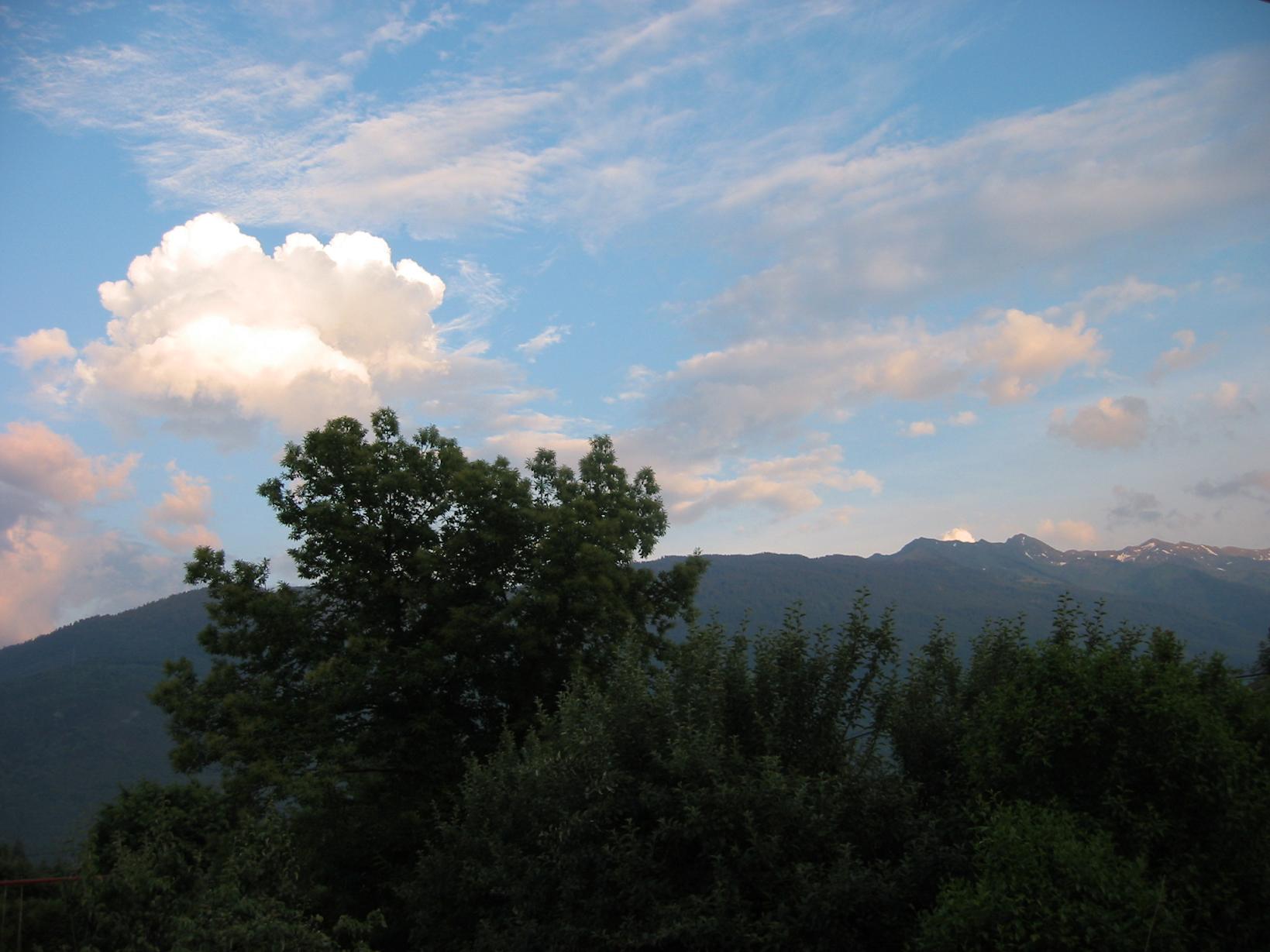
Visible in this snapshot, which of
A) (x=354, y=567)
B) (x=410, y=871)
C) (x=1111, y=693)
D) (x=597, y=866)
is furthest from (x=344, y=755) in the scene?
(x=1111, y=693)

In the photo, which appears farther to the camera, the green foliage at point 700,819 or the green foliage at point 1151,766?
the green foliage at point 700,819

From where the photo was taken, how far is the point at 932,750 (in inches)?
461

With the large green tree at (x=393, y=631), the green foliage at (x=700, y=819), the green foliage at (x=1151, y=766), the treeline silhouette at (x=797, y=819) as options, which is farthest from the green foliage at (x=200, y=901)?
the large green tree at (x=393, y=631)

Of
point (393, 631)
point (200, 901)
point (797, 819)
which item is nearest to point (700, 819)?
point (797, 819)

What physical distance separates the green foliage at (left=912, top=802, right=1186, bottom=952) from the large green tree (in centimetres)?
1437

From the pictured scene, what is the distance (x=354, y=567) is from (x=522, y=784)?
12.8m

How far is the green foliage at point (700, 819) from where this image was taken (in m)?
10.1

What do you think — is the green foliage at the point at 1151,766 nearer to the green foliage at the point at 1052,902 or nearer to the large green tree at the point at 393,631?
the green foliage at the point at 1052,902

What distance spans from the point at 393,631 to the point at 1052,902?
19.2 meters

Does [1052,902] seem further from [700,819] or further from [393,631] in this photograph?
[393,631]

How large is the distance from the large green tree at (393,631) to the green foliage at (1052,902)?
14366mm

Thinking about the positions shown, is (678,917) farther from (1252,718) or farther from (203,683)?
(203,683)

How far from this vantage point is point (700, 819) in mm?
10562

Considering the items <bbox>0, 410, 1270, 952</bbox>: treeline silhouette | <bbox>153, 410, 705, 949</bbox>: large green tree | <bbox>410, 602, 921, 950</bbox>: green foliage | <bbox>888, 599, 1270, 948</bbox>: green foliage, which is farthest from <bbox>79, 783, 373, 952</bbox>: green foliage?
<bbox>153, 410, 705, 949</bbox>: large green tree
